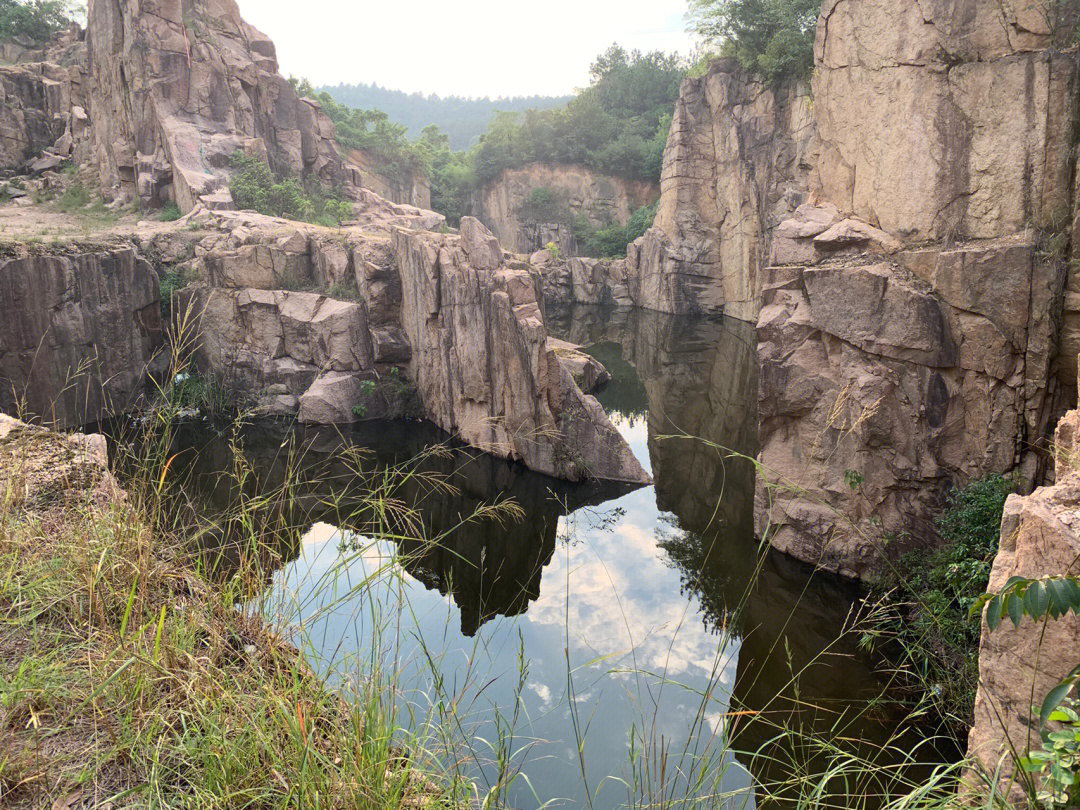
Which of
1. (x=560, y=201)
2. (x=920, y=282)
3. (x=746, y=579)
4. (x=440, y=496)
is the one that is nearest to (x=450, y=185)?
(x=560, y=201)

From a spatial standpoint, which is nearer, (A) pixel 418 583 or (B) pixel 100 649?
(B) pixel 100 649

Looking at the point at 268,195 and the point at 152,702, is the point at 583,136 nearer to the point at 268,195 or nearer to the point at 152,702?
the point at 268,195

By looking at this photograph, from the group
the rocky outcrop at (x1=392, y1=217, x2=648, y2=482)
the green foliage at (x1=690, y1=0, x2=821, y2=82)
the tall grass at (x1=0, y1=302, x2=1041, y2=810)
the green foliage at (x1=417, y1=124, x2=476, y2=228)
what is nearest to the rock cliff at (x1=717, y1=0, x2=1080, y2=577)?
the rocky outcrop at (x1=392, y1=217, x2=648, y2=482)

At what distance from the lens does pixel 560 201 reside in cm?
3500

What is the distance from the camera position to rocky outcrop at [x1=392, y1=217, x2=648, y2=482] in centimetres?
1012

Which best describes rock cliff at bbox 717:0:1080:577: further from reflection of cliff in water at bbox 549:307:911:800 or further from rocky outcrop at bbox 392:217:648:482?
rocky outcrop at bbox 392:217:648:482

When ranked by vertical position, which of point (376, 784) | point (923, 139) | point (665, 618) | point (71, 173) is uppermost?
point (71, 173)

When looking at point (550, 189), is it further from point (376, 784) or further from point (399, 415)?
point (376, 784)

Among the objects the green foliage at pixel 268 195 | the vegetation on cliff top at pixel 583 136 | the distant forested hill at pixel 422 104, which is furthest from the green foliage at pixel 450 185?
the distant forested hill at pixel 422 104

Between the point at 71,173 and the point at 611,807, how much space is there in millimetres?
22108

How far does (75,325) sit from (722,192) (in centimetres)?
1999

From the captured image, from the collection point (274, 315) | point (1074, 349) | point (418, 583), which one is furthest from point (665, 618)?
point (274, 315)

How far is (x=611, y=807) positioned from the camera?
415 cm

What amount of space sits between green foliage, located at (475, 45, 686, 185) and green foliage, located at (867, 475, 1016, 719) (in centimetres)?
2964
